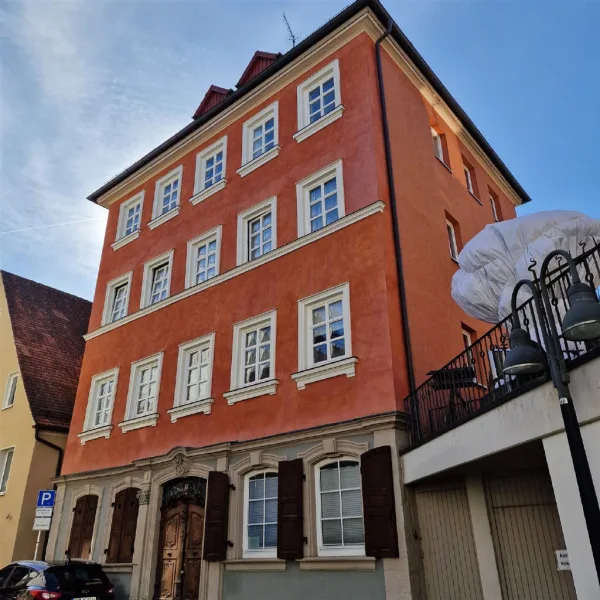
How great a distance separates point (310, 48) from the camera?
1511 centimetres

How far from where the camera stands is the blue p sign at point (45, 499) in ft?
47.3

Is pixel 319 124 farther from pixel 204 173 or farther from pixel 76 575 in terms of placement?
pixel 76 575

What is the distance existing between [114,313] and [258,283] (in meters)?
7.10

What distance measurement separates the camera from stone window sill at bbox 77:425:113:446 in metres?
15.8

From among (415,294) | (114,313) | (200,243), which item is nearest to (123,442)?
(114,313)

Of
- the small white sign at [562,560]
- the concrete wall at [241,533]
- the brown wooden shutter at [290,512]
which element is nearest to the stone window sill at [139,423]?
the concrete wall at [241,533]

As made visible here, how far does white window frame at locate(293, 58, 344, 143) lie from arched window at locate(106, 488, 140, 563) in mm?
10336

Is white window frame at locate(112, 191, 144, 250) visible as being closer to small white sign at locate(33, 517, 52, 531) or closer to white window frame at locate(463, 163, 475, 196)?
small white sign at locate(33, 517, 52, 531)

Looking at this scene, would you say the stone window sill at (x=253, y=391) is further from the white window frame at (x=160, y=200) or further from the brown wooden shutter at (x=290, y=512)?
the white window frame at (x=160, y=200)

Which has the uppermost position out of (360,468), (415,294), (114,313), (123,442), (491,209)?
(491,209)

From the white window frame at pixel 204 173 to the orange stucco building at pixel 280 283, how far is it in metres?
0.05

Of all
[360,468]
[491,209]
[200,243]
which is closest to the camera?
[360,468]

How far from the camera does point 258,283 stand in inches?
536

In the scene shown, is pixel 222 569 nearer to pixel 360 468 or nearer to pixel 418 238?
pixel 360 468
